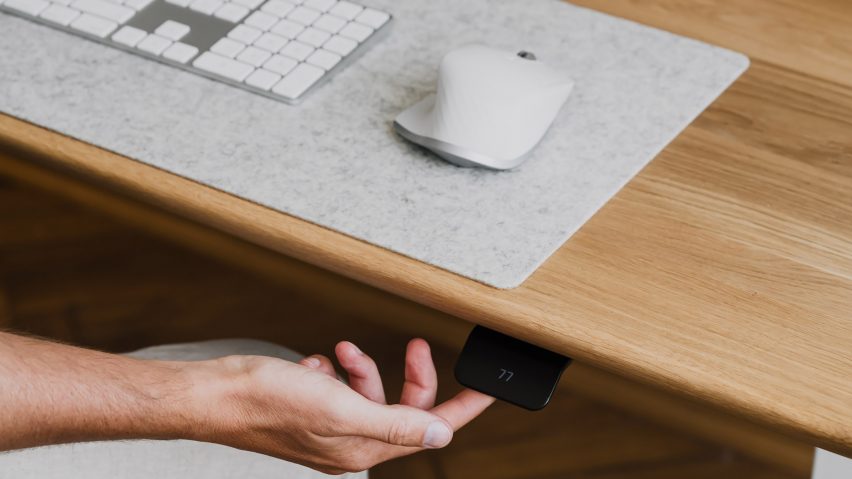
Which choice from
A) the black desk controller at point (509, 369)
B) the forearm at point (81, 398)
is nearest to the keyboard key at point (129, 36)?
the forearm at point (81, 398)

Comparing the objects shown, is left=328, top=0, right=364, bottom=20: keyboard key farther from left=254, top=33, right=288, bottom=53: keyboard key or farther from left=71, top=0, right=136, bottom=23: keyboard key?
left=71, top=0, right=136, bottom=23: keyboard key

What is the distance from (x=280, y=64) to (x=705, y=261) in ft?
1.16

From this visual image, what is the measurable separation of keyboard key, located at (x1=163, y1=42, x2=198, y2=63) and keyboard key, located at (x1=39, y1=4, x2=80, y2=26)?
0.31 ft

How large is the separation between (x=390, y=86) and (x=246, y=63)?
11cm

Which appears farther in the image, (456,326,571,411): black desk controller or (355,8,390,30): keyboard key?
(355,8,390,30): keyboard key

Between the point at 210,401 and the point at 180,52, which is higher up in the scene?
the point at 180,52

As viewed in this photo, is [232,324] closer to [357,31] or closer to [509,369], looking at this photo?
[357,31]

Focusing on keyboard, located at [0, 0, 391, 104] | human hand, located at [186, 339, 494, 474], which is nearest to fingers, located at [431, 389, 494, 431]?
human hand, located at [186, 339, 494, 474]

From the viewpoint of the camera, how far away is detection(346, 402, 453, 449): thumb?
650mm

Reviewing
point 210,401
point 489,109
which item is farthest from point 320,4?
point 210,401

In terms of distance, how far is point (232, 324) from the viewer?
5.14ft

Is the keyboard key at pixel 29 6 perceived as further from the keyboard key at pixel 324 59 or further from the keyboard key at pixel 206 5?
the keyboard key at pixel 324 59

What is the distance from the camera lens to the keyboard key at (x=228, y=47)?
781 mm

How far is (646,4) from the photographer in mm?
876
